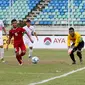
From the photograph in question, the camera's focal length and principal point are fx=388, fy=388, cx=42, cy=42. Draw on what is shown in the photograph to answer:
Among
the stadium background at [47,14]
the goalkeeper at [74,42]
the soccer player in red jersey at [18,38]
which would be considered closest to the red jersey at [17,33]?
the soccer player in red jersey at [18,38]

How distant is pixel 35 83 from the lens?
9.88 metres

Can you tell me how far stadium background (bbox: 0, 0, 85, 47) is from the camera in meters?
37.5

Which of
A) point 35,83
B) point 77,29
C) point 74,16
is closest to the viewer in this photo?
point 35,83

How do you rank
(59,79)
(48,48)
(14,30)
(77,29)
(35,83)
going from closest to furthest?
(35,83), (59,79), (14,30), (48,48), (77,29)

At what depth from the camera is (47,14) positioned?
1591 inches

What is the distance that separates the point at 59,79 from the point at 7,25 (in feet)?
93.3

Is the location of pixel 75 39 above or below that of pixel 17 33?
below

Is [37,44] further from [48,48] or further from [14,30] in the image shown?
[14,30]

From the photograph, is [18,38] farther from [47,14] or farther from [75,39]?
[47,14]

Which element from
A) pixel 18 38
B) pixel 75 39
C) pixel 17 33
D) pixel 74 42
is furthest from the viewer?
pixel 74 42

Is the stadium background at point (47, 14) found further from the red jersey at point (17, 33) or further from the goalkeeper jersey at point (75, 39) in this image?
the red jersey at point (17, 33)

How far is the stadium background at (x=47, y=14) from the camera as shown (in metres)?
37.5

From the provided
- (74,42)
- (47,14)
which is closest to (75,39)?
(74,42)

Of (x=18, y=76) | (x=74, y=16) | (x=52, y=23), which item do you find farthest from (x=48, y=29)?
(x=18, y=76)
